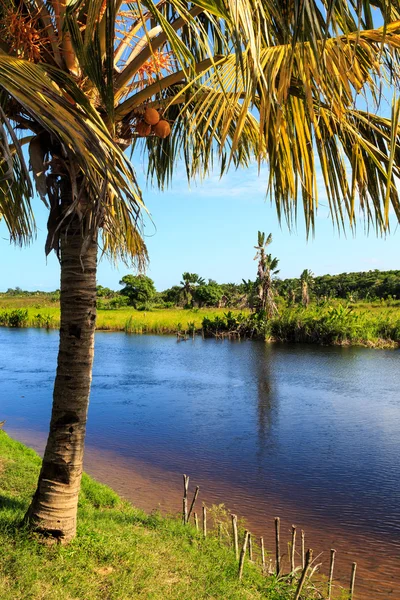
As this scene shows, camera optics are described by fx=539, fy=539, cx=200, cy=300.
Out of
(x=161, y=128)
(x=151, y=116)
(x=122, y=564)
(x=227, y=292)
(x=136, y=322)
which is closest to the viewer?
(x=151, y=116)

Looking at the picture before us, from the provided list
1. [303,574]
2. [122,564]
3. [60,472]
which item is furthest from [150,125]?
[303,574]

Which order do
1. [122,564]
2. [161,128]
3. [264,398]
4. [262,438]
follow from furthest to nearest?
[264,398]
[262,438]
[122,564]
[161,128]

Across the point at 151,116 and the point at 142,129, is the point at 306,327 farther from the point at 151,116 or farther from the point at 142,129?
the point at 151,116

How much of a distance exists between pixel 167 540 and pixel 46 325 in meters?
41.6

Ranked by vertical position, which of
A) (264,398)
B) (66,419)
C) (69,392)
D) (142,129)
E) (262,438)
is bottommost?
(262,438)

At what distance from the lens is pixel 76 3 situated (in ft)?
10.5

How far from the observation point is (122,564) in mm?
4363

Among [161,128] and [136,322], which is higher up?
[161,128]

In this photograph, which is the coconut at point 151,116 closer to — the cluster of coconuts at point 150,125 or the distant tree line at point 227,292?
the cluster of coconuts at point 150,125

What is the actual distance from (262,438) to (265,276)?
72.9 ft

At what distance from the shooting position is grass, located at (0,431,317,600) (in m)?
3.89

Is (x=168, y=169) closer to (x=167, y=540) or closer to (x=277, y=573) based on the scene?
(x=167, y=540)

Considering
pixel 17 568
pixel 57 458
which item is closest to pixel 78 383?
pixel 57 458

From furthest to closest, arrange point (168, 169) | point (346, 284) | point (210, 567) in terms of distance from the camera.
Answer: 1. point (346, 284)
2. point (168, 169)
3. point (210, 567)
